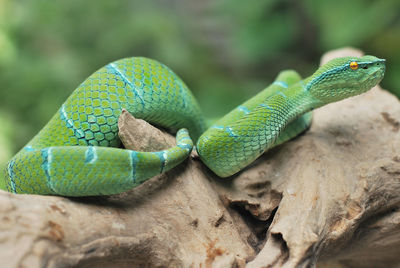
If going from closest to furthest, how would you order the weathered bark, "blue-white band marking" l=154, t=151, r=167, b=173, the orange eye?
1. the weathered bark
2. "blue-white band marking" l=154, t=151, r=167, b=173
3. the orange eye

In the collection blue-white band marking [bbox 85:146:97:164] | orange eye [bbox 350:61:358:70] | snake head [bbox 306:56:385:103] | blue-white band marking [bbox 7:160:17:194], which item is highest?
orange eye [bbox 350:61:358:70]

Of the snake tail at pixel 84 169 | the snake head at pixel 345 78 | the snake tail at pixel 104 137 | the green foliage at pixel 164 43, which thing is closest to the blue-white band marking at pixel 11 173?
the snake tail at pixel 104 137

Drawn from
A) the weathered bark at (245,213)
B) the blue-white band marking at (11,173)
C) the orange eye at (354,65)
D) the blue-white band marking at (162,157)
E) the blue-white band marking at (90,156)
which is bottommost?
the weathered bark at (245,213)

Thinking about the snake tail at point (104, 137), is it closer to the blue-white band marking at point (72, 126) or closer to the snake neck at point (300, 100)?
the blue-white band marking at point (72, 126)

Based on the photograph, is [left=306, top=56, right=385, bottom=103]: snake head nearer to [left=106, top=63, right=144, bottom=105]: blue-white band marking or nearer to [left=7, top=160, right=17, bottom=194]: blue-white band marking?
[left=106, top=63, right=144, bottom=105]: blue-white band marking

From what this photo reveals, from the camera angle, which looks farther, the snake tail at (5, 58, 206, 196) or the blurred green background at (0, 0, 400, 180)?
the blurred green background at (0, 0, 400, 180)

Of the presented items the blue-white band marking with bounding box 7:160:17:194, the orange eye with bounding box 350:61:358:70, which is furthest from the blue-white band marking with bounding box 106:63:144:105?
the orange eye with bounding box 350:61:358:70

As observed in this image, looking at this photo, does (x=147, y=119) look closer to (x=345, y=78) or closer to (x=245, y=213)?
(x=245, y=213)

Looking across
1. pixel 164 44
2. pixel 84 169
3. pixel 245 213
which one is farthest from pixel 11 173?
pixel 164 44
